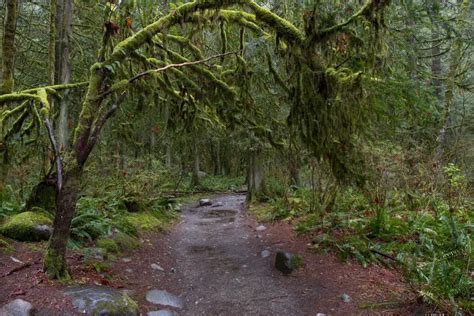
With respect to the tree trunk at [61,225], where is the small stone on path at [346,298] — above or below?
below

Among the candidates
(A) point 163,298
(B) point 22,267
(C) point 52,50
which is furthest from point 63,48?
(A) point 163,298

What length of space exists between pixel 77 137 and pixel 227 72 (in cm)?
412

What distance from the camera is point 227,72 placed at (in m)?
8.16

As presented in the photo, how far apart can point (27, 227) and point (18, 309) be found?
Answer: 241 centimetres

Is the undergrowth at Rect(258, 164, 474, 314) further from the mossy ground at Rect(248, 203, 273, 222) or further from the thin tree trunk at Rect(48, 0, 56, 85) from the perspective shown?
the thin tree trunk at Rect(48, 0, 56, 85)

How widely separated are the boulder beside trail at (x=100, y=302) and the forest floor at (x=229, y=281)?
4.5 inches

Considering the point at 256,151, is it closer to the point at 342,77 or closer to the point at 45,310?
the point at 342,77

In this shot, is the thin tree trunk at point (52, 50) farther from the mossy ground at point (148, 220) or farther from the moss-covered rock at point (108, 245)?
the moss-covered rock at point (108, 245)

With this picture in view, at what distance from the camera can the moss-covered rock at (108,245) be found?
646 cm

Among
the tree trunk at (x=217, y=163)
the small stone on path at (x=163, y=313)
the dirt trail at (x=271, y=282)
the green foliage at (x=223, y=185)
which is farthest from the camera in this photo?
the tree trunk at (x=217, y=163)

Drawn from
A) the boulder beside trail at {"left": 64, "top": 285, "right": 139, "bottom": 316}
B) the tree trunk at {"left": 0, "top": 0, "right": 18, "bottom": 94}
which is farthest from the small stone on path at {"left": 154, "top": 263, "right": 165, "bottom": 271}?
the tree trunk at {"left": 0, "top": 0, "right": 18, "bottom": 94}

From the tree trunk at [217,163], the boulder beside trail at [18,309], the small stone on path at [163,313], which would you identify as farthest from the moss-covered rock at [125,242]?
the tree trunk at [217,163]

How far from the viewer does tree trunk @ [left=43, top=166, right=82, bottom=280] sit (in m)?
4.70

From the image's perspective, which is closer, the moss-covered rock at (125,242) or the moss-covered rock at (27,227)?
the moss-covered rock at (27,227)
